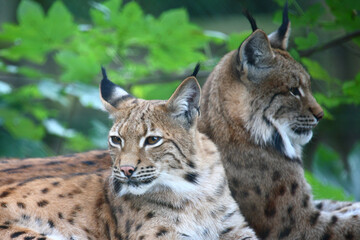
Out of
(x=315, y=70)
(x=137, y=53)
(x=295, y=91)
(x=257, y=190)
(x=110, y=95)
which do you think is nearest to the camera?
(x=110, y=95)

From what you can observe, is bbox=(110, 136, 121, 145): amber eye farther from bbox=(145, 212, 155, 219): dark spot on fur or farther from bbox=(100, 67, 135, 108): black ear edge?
bbox=(145, 212, 155, 219): dark spot on fur

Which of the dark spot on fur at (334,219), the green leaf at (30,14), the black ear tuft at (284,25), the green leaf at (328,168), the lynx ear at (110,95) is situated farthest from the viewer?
the green leaf at (328,168)

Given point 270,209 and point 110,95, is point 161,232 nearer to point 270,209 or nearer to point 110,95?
point 270,209

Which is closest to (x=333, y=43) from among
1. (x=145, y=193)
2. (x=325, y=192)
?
(x=325, y=192)

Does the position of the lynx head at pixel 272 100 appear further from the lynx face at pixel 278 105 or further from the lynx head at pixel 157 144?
the lynx head at pixel 157 144

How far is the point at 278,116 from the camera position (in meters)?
3.96

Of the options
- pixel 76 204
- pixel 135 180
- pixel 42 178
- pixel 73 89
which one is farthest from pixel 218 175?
pixel 73 89

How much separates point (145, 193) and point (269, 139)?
1099 mm

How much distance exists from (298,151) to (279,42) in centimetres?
89

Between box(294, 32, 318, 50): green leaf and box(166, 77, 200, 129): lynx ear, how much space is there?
4.27 ft

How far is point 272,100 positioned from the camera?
155 inches

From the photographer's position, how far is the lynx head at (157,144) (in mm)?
3205

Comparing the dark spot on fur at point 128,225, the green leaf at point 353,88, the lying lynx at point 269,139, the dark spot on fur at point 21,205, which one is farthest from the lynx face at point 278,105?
the dark spot on fur at point 21,205

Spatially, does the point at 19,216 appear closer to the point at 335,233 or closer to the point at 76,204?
the point at 76,204
